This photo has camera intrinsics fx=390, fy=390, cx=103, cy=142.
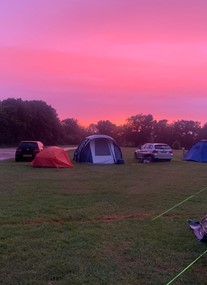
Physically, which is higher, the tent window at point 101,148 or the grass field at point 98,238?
the tent window at point 101,148

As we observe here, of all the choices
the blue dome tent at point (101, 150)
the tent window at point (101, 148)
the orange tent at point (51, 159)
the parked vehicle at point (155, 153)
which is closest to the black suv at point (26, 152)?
the blue dome tent at point (101, 150)

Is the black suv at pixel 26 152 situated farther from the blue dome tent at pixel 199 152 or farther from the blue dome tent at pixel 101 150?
the blue dome tent at pixel 199 152

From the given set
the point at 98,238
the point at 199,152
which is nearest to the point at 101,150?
the point at 199,152

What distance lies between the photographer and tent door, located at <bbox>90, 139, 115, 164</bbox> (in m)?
25.3

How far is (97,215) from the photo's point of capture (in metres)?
8.50

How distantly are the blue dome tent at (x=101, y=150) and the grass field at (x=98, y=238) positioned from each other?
13.1 meters

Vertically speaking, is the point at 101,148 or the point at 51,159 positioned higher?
the point at 101,148

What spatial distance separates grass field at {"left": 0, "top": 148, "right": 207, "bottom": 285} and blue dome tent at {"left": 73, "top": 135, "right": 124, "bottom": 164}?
13.1m

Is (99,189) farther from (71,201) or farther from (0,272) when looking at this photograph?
(0,272)

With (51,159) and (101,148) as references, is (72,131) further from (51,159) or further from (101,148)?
(51,159)

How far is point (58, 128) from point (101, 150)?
48.2 metres

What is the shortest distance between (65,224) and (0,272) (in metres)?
2.63

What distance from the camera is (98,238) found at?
669 cm

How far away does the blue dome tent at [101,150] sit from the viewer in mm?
25312
